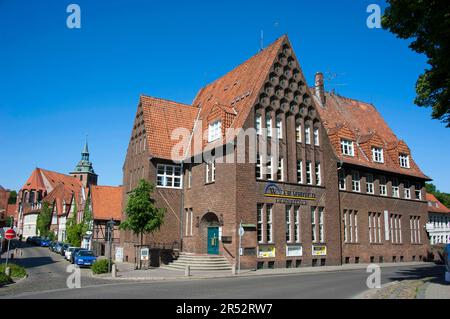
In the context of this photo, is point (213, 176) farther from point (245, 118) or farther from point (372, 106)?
point (372, 106)

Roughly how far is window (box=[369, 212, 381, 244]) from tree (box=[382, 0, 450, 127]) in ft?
70.1

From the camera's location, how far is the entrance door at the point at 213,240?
3016 cm

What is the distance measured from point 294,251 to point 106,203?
30.8 metres

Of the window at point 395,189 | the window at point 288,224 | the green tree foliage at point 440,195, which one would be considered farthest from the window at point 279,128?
the green tree foliage at point 440,195

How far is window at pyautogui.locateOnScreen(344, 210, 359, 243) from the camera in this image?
3544cm

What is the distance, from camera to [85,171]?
435 ft

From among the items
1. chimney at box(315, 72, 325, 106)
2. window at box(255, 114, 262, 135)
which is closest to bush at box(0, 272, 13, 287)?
window at box(255, 114, 262, 135)

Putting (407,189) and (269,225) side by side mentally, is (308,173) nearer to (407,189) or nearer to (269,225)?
(269,225)

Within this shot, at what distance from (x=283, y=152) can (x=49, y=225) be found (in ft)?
257

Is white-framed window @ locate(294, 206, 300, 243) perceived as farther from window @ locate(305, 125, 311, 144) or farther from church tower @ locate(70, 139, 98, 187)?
church tower @ locate(70, 139, 98, 187)

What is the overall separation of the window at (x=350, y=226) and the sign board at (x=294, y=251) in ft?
21.1

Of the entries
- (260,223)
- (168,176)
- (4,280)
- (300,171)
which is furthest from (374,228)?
(4,280)
